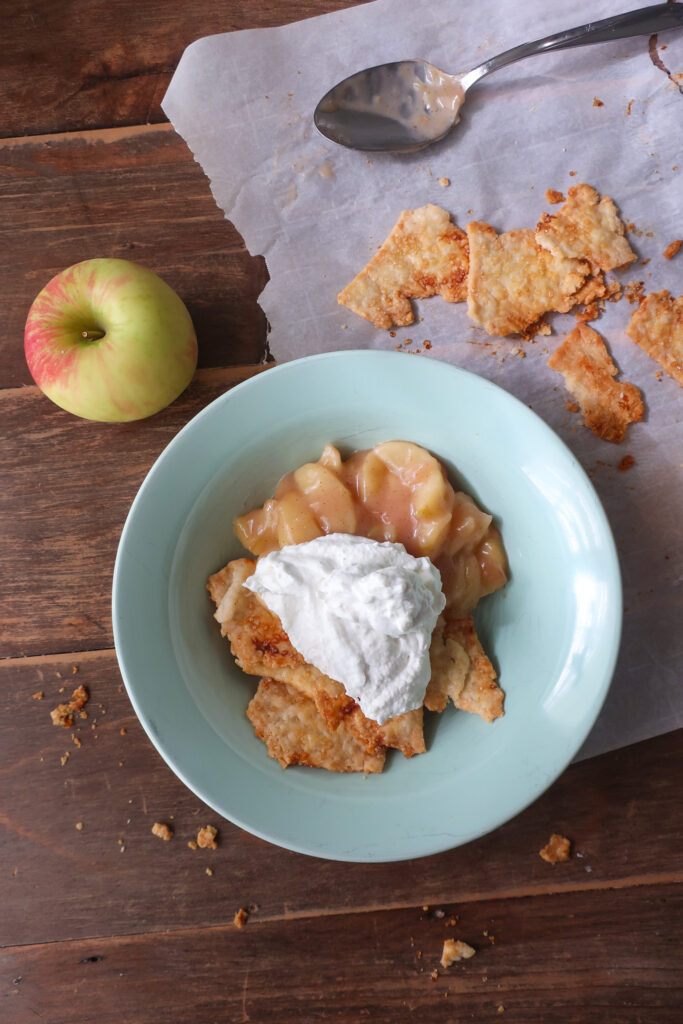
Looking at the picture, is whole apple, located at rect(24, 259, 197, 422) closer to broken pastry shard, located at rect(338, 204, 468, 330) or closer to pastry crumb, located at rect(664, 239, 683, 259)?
broken pastry shard, located at rect(338, 204, 468, 330)

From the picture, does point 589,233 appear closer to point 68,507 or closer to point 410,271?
point 410,271

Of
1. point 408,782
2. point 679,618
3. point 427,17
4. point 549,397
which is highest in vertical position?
point 427,17

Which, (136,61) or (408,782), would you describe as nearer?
(408,782)

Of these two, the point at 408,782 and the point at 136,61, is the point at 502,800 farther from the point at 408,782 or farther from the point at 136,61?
the point at 136,61

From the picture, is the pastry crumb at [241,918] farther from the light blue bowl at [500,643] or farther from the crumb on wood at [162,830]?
the light blue bowl at [500,643]

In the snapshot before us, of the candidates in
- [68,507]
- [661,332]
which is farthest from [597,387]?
[68,507]

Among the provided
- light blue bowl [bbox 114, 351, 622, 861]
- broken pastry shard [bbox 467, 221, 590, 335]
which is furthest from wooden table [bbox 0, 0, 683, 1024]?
broken pastry shard [bbox 467, 221, 590, 335]

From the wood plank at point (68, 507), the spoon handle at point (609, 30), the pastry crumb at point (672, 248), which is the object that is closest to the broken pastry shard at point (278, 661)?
the wood plank at point (68, 507)

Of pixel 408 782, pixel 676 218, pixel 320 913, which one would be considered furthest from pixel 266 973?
pixel 676 218
